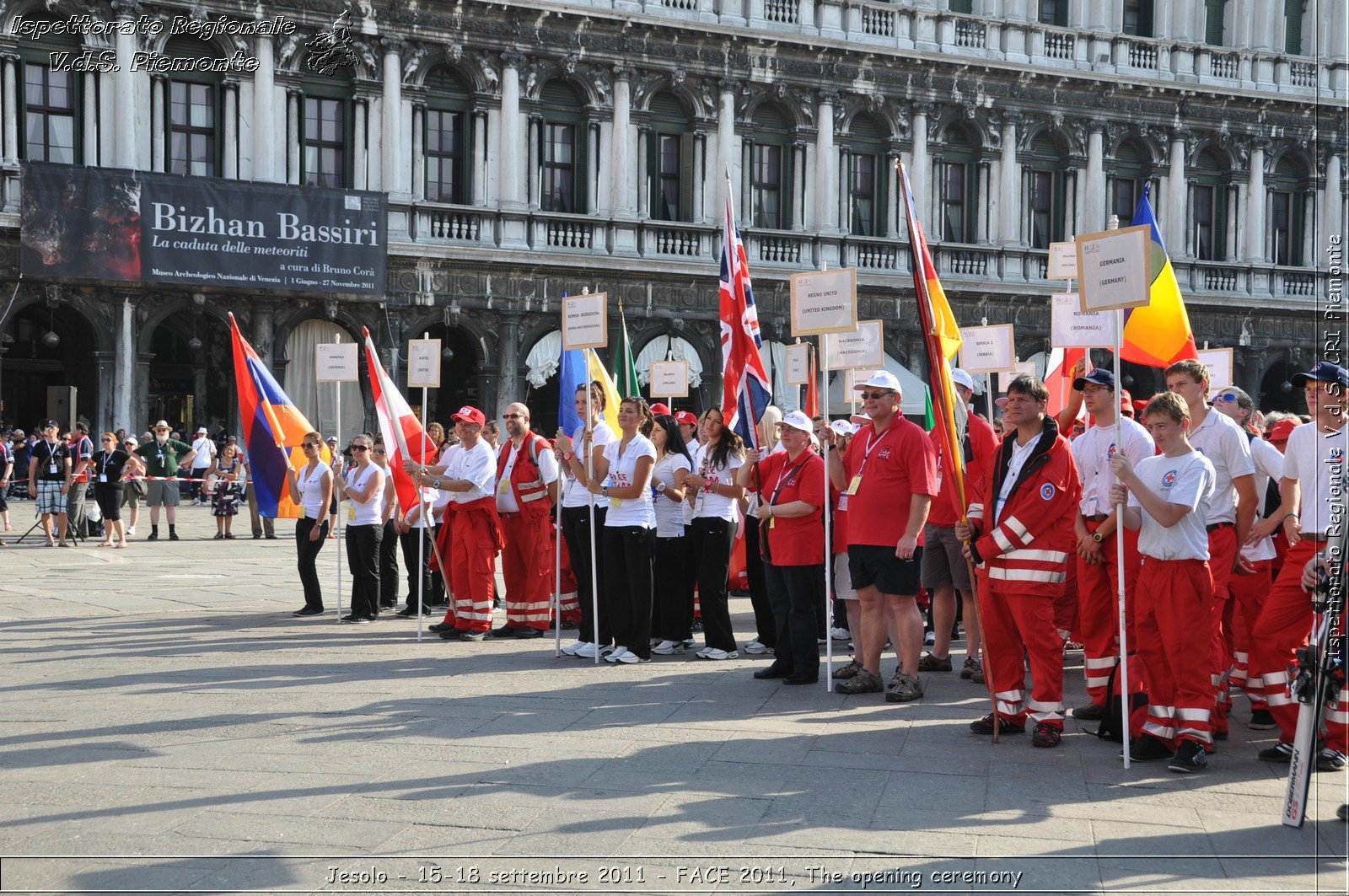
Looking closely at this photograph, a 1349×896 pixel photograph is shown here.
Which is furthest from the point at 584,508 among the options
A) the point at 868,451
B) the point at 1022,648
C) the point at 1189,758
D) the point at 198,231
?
the point at 198,231

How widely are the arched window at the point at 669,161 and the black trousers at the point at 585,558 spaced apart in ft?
61.0

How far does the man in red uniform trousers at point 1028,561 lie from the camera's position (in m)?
6.84

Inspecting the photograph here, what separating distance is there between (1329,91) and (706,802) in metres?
35.3

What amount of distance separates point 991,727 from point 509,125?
21.5 metres

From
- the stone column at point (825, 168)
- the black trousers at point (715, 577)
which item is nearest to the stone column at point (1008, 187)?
the stone column at point (825, 168)

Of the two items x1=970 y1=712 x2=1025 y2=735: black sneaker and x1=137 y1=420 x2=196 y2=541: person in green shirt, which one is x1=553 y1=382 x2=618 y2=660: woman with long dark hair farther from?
x1=137 y1=420 x2=196 y2=541: person in green shirt

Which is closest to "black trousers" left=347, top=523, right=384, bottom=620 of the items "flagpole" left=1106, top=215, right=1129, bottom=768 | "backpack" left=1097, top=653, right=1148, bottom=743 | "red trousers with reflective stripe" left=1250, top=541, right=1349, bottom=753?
"backpack" left=1097, top=653, right=1148, bottom=743

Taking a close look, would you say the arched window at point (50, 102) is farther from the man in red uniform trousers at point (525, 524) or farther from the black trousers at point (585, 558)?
the black trousers at point (585, 558)

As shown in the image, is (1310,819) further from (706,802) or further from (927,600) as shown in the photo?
(927,600)

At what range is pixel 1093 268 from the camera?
688cm

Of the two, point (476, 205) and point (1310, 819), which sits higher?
point (476, 205)

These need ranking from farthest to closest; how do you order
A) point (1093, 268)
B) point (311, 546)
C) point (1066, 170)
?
point (1066, 170), point (311, 546), point (1093, 268)

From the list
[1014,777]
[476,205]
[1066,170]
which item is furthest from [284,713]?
[1066,170]

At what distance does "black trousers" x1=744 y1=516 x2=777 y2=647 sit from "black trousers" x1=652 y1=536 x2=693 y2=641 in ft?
1.67
